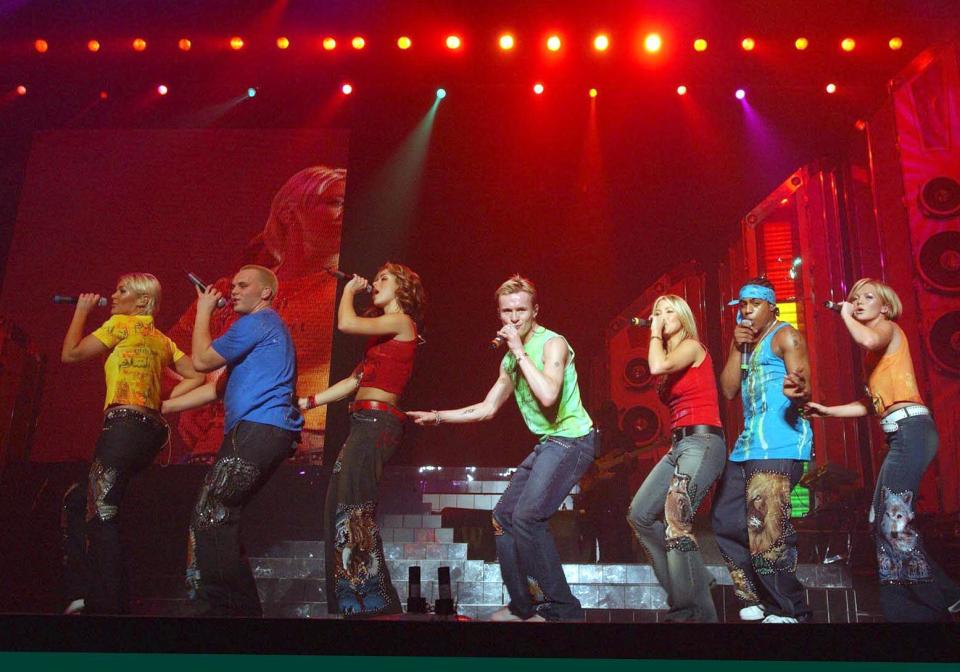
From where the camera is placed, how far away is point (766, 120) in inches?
305

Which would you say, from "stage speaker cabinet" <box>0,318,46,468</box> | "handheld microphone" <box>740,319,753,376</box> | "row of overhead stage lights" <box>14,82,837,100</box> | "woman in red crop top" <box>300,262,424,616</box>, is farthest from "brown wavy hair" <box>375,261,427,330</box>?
"stage speaker cabinet" <box>0,318,46,468</box>

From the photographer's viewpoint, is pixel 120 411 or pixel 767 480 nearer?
pixel 767 480

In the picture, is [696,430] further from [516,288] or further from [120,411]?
[120,411]

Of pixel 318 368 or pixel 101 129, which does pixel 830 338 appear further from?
pixel 101 129

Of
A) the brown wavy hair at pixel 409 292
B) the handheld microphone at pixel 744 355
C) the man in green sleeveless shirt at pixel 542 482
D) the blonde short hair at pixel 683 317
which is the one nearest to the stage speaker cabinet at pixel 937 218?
the handheld microphone at pixel 744 355

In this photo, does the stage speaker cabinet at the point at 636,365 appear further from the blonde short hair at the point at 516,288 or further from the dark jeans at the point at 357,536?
the dark jeans at the point at 357,536

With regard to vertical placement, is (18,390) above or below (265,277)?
below

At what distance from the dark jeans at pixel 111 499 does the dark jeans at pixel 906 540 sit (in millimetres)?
3732

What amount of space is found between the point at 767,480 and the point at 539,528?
3.77ft

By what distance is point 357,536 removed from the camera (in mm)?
3779

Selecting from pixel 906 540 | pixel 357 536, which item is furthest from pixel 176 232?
pixel 906 540

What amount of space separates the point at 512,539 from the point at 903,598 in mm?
1857

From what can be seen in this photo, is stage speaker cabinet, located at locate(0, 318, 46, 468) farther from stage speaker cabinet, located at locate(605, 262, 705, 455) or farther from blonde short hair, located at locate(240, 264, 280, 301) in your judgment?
stage speaker cabinet, located at locate(605, 262, 705, 455)

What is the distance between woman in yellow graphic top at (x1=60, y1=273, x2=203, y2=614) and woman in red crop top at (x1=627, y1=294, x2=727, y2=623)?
2.60 metres
